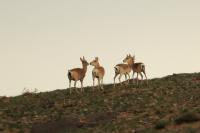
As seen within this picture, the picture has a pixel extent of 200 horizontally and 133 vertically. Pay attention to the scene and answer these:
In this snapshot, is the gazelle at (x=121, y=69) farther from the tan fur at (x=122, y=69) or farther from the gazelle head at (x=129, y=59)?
the gazelle head at (x=129, y=59)

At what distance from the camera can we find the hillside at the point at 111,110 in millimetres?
→ 33656

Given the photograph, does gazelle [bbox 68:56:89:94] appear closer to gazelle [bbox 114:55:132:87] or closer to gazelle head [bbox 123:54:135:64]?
gazelle [bbox 114:55:132:87]

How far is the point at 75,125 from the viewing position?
116ft

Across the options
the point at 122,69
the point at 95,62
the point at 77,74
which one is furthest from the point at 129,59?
the point at 77,74

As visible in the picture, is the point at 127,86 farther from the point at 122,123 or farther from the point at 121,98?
the point at 122,123

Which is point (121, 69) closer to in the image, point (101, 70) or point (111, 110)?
point (101, 70)

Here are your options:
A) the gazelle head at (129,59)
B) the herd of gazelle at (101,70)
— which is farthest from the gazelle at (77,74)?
the gazelle head at (129,59)

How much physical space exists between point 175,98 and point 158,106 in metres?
2.41

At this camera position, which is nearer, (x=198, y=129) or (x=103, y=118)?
(x=198, y=129)

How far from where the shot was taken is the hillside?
33.7 metres

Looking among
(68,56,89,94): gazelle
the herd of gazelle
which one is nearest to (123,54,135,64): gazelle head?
the herd of gazelle

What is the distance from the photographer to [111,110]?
1487 inches

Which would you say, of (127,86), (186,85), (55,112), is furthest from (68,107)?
(186,85)

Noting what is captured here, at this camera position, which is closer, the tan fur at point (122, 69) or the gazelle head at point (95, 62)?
the tan fur at point (122, 69)
